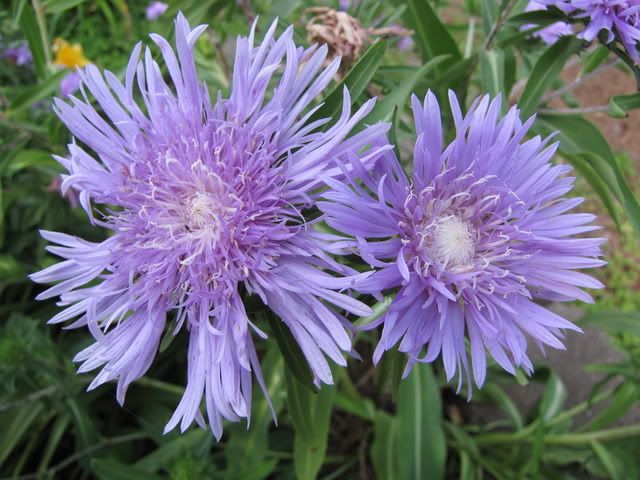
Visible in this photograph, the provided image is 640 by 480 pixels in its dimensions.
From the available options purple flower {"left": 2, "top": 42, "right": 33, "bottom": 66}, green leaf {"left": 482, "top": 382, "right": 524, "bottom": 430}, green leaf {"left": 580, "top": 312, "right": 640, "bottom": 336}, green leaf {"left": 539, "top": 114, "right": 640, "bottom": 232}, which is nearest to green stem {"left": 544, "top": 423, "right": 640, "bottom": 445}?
green leaf {"left": 482, "top": 382, "right": 524, "bottom": 430}

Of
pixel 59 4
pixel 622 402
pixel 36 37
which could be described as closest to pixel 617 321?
pixel 622 402

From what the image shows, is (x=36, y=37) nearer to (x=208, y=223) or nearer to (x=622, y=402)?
(x=208, y=223)

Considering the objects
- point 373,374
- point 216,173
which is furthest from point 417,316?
point 373,374

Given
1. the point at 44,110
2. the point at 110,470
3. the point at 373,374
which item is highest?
the point at 44,110

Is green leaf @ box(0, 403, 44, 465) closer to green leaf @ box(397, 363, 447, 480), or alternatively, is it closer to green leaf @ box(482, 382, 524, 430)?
green leaf @ box(397, 363, 447, 480)

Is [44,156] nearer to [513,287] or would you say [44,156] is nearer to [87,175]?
[87,175]

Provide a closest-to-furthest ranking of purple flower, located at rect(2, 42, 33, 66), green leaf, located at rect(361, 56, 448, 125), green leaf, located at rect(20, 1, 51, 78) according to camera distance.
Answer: green leaf, located at rect(361, 56, 448, 125) → green leaf, located at rect(20, 1, 51, 78) → purple flower, located at rect(2, 42, 33, 66)
